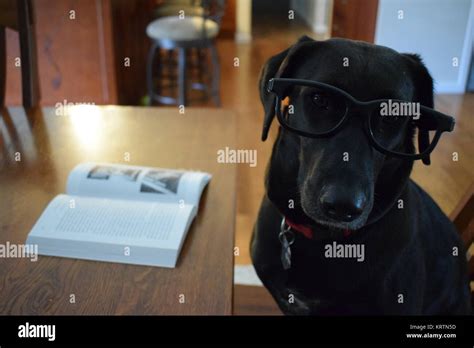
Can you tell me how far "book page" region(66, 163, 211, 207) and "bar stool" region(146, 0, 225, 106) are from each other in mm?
1663

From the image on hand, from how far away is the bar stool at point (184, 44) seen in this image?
240cm

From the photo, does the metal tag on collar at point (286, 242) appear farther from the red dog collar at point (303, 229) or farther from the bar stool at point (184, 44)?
the bar stool at point (184, 44)

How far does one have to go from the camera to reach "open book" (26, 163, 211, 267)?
0.69 m

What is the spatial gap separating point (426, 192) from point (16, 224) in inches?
26.3

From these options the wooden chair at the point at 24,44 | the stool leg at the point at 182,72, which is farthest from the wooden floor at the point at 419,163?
the wooden chair at the point at 24,44

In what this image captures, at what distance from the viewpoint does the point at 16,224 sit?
2.54 feet

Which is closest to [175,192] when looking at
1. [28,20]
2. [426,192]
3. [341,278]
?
[341,278]

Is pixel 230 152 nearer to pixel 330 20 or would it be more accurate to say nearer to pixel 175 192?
pixel 175 192

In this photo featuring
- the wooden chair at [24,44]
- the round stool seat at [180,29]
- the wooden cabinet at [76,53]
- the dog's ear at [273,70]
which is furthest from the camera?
the round stool seat at [180,29]

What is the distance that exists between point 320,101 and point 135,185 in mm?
378

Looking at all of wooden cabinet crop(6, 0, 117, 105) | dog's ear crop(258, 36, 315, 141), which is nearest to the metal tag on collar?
dog's ear crop(258, 36, 315, 141)

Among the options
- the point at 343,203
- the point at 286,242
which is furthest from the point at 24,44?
the point at 343,203

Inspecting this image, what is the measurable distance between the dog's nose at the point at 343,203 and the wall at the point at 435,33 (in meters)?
0.18

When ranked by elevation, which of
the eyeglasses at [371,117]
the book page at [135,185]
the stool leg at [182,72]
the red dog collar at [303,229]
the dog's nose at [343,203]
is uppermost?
the eyeglasses at [371,117]
